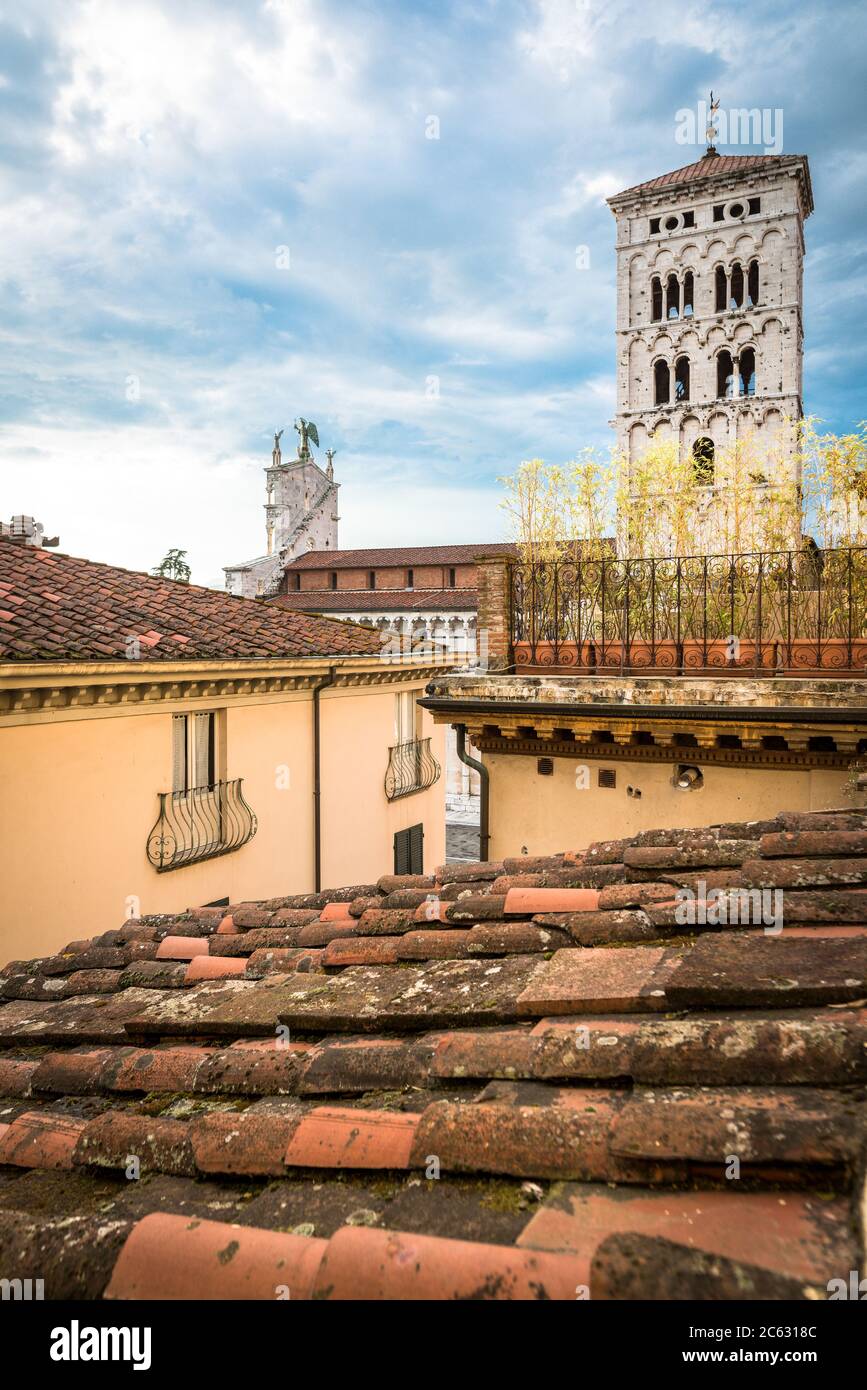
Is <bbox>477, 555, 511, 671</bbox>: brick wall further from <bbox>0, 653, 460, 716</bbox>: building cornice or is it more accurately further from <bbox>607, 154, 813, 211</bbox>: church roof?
<bbox>607, 154, 813, 211</bbox>: church roof

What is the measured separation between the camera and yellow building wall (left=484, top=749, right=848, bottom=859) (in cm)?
609

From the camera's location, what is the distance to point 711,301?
40.2 m

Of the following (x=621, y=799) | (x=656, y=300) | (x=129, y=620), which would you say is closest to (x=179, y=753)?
(x=129, y=620)

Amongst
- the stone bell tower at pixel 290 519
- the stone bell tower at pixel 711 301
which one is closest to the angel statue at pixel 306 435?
the stone bell tower at pixel 290 519

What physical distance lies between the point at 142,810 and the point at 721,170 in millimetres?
44420

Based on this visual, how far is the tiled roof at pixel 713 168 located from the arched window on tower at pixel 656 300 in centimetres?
456

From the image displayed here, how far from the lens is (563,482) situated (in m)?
13.2

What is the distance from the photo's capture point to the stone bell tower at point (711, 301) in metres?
38.4

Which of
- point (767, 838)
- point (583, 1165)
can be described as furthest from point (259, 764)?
point (583, 1165)

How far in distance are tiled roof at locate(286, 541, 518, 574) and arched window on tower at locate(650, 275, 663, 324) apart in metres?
15.1

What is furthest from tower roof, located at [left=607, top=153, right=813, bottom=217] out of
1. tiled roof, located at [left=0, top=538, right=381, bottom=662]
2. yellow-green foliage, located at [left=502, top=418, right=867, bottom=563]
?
tiled roof, located at [left=0, top=538, right=381, bottom=662]

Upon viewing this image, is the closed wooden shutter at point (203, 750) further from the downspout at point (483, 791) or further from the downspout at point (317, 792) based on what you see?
the downspout at point (483, 791)

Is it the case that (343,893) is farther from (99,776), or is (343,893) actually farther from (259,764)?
(259,764)

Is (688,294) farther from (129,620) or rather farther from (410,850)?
(129,620)
